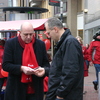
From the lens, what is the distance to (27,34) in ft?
14.0

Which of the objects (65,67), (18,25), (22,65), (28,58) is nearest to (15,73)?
(22,65)

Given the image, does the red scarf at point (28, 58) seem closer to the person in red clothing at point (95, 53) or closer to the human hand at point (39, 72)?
the human hand at point (39, 72)

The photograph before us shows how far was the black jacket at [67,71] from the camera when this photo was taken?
3.24 meters

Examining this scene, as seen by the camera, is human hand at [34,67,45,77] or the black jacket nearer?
the black jacket

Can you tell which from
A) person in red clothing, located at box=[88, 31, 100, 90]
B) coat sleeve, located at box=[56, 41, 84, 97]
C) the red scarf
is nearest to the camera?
coat sleeve, located at box=[56, 41, 84, 97]

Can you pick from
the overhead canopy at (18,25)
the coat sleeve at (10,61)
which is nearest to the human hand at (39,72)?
the coat sleeve at (10,61)

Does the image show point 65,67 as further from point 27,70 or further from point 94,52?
point 94,52

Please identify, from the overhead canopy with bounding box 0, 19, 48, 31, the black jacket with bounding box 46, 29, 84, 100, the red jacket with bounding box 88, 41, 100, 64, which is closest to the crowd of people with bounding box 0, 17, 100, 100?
the black jacket with bounding box 46, 29, 84, 100

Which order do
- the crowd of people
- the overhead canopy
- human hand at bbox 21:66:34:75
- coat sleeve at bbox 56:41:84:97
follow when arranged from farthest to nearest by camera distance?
1. the overhead canopy
2. human hand at bbox 21:66:34:75
3. the crowd of people
4. coat sleeve at bbox 56:41:84:97

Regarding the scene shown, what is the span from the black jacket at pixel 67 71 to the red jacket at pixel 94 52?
5.76 metres

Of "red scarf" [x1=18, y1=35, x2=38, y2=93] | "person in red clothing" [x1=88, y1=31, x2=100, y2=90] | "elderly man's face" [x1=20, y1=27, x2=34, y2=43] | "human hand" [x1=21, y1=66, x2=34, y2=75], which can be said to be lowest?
"person in red clothing" [x1=88, y1=31, x2=100, y2=90]

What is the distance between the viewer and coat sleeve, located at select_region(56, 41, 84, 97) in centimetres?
324

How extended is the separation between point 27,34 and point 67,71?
1.24 m

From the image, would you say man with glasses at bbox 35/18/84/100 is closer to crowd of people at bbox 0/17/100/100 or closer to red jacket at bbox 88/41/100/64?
crowd of people at bbox 0/17/100/100
